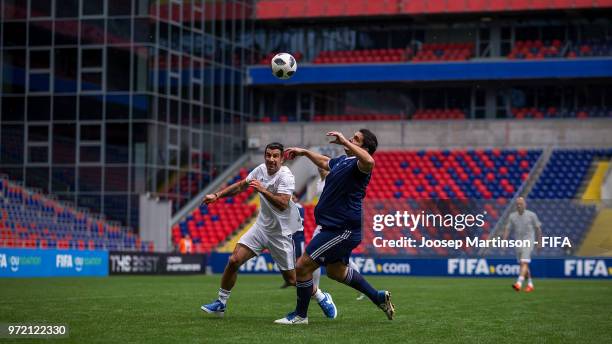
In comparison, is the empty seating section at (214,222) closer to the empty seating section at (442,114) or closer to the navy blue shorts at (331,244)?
the empty seating section at (442,114)

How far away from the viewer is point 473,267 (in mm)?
35188

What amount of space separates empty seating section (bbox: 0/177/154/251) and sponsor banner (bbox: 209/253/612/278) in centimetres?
508

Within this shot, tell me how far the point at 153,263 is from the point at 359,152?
2446 centimetres

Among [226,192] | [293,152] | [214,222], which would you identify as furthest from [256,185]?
[214,222]

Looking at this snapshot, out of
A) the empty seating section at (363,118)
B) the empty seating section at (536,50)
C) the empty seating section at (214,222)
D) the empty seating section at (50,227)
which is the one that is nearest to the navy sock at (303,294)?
the empty seating section at (50,227)

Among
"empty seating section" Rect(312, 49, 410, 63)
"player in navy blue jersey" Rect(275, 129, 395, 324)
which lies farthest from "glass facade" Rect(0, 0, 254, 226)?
"player in navy blue jersey" Rect(275, 129, 395, 324)

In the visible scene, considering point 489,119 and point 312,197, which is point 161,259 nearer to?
point 312,197

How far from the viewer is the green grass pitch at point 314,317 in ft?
38.4

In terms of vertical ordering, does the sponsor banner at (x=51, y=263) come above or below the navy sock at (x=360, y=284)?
below

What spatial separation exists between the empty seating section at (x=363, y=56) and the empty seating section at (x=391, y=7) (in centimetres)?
205

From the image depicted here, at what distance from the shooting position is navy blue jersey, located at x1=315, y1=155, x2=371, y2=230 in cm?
1297

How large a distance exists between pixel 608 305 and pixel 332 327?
6730 millimetres

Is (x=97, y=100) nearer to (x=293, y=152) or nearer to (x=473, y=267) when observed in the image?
(x=473, y=267)

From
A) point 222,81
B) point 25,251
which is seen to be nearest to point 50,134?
point 222,81
